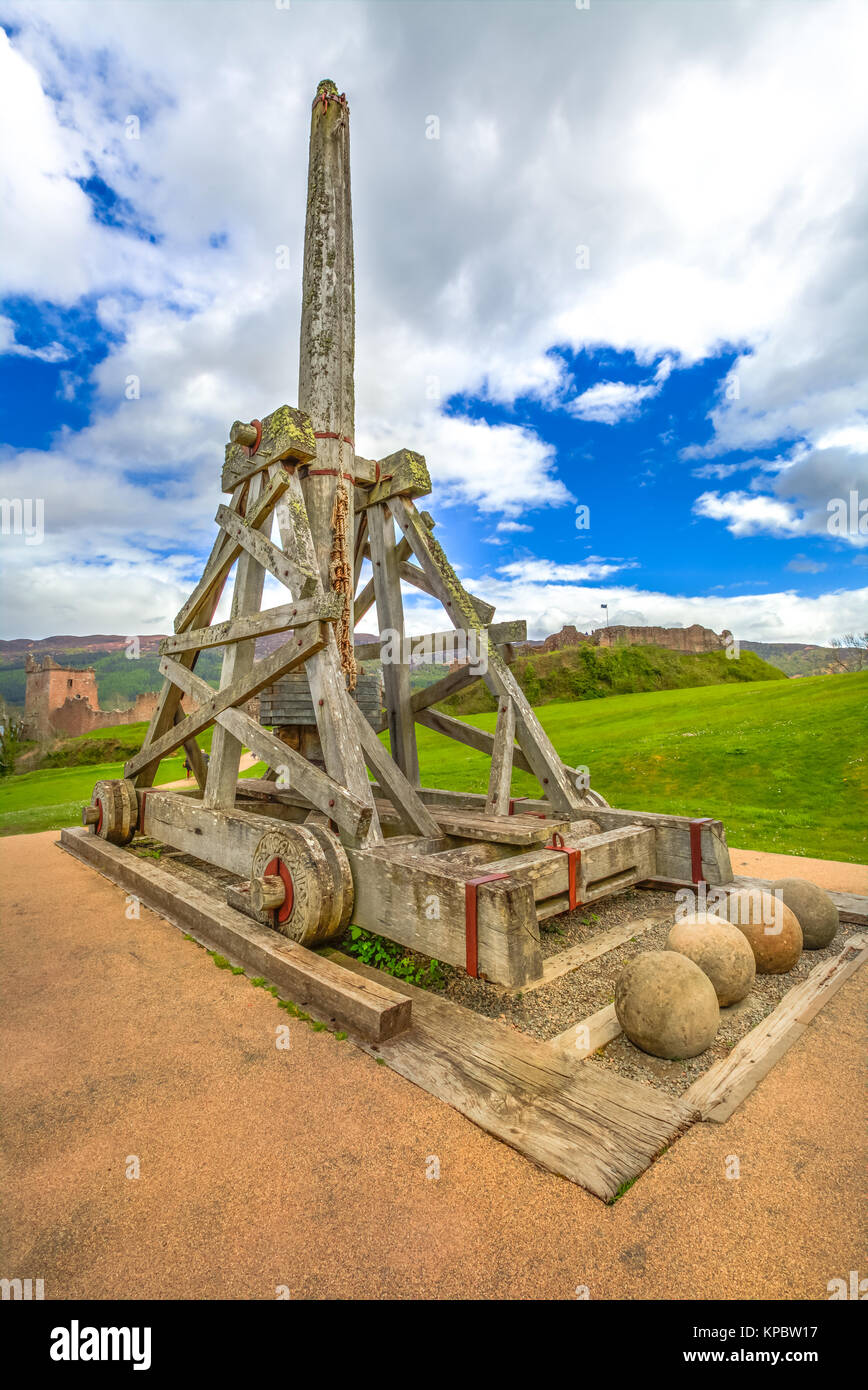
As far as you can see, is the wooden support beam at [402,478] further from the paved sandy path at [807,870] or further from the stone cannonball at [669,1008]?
the paved sandy path at [807,870]

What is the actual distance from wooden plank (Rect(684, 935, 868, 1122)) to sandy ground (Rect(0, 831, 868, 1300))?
0.23 ft

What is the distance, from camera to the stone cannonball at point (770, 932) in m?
4.31

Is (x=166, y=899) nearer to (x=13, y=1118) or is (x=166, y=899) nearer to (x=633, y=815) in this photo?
(x=13, y=1118)

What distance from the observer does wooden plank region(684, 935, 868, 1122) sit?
2912mm

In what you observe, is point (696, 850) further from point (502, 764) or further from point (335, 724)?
point (335, 724)

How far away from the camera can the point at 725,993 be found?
3.81 metres

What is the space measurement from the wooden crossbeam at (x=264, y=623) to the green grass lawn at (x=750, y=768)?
717 cm

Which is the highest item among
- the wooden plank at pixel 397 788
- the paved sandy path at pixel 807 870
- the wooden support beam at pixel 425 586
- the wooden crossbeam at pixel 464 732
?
the wooden support beam at pixel 425 586

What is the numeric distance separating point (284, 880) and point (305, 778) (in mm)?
838

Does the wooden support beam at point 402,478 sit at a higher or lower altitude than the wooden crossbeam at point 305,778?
higher

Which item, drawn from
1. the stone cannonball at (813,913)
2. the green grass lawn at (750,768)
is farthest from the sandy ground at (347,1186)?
the green grass lawn at (750,768)

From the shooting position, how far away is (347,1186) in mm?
2404
